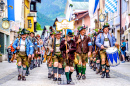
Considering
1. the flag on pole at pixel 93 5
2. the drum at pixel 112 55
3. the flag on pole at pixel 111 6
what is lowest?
the drum at pixel 112 55

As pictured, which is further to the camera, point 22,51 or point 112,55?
point 112,55

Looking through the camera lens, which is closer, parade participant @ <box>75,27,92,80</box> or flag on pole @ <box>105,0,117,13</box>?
parade participant @ <box>75,27,92,80</box>

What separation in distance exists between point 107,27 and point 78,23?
58.6 meters

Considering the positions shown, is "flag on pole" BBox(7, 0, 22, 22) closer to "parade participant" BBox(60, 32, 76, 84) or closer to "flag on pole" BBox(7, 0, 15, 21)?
"flag on pole" BBox(7, 0, 15, 21)

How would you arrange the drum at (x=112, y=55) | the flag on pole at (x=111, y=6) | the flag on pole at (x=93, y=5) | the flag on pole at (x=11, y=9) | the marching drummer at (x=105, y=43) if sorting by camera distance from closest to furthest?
1. the drum at (x=112, y=55)
2. the marching drummer at (x=105, y=43)
3. the flag on pole at (x=93, y=5)
4. the flag on pole at (x=11, y=9)
5. the flag on pole at (x=111, y=6)

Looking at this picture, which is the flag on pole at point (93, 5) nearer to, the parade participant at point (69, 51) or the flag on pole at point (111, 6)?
the flag on pole at point (111, 6)

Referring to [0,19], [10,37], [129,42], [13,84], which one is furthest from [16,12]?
[13,84]

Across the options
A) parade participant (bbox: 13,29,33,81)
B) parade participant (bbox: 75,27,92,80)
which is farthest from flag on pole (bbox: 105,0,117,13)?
parade participant (bbox: 13,29,33,81)

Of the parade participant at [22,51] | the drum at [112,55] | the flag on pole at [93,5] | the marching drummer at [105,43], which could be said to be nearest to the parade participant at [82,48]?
the marching drummer at [105,43]

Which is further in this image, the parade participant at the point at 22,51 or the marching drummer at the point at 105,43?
the marching drummer at the point at 105,43

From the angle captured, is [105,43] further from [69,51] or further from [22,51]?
[22,51]

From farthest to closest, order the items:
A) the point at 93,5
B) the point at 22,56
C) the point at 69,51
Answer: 1. the point at 93,5
2. the point at 22,56
3. the point at 69,51

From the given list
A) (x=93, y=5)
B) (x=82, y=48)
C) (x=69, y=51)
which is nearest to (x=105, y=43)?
(x=82, y=48)

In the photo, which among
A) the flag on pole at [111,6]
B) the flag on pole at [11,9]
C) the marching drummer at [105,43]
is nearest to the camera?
the marching drummer at [105,43]
